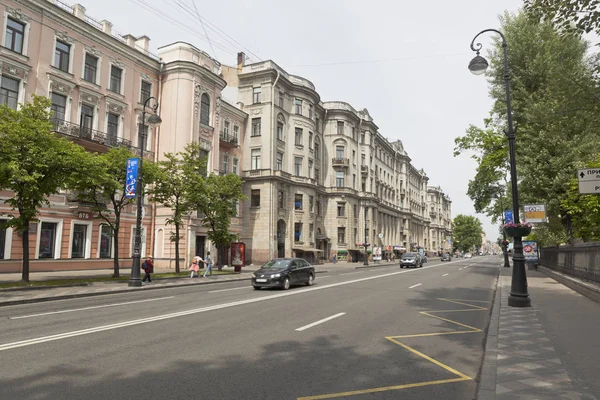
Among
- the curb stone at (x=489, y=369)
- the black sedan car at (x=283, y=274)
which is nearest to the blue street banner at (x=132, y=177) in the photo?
the black sedan car at (x=283, y=274)

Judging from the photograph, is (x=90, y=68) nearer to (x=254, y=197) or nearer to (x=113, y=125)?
(x=113, y=125)

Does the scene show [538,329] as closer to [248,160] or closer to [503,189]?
[503,189]

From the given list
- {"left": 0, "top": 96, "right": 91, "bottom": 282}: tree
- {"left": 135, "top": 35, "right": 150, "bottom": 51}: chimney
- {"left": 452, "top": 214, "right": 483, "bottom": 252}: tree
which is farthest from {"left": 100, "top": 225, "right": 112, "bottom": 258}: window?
{"left": 452, "top": 214, "right": 483, "bottom": 252}: tree

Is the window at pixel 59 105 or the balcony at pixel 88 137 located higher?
the window at pixel 59 105

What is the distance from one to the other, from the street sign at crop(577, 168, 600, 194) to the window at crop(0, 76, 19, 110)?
1061 inches

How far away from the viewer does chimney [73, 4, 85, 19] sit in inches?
1060

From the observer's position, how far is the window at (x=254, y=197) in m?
44.3

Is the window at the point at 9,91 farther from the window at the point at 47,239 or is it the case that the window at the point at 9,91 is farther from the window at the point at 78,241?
the window at the point at 78,241

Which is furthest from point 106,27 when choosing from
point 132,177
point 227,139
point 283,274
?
point 283,274

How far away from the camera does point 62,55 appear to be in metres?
26.0

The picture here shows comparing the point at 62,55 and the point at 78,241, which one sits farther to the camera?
the point at 78,241

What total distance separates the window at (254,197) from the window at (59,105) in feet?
71.7

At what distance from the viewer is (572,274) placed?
18.3m

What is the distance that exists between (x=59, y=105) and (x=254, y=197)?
22.5 metres
